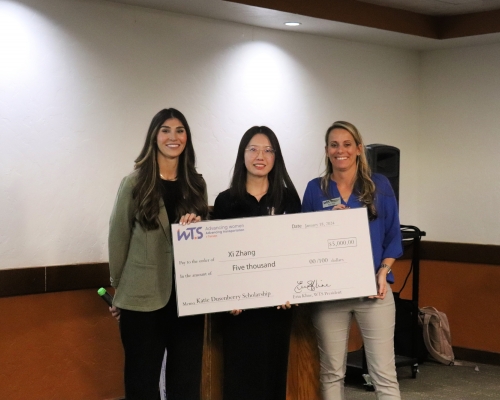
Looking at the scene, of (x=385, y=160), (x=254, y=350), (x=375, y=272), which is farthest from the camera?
(x=385, y=160)

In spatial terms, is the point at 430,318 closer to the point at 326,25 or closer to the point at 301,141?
the point at 301,141

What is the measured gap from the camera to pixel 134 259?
3.26m

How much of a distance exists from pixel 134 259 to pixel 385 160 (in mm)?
2604

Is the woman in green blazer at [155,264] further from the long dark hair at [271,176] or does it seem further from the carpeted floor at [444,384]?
the carpeted floor at [444,384]

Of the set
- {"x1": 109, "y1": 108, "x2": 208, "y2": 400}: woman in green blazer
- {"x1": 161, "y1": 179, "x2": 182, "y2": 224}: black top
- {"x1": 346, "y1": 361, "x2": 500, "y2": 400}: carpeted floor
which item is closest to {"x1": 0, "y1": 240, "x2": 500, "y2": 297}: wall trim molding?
{"x1": 109, "y1": 108, "x2": 208, "y2": 400}: woman in green blazer

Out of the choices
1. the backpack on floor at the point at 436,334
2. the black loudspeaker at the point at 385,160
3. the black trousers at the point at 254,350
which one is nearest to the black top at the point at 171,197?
the black trousers at the point at 254,350

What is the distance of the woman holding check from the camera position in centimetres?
348

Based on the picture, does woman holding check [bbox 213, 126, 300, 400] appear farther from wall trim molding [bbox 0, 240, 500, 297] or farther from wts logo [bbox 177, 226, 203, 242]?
wall trim molding [bbox 0, 240, 500, 297]

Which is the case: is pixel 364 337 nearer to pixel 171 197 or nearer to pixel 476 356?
pixel 171 197

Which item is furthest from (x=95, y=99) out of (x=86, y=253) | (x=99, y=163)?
(x=86, y=253)

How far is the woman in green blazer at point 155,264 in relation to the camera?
3238 millimetres

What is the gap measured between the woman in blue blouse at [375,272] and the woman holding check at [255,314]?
20 cm

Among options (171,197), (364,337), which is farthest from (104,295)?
(364,337)
